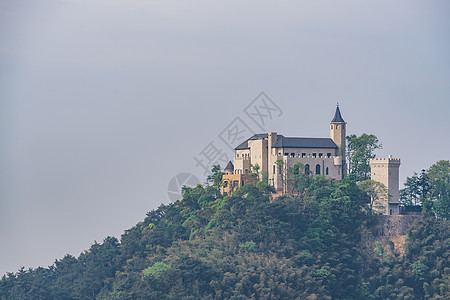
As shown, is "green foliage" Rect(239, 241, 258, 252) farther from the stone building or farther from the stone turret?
the stone turret

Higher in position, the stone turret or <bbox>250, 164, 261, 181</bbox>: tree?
the stone turret

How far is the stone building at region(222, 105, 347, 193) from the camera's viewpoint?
69.3 meters

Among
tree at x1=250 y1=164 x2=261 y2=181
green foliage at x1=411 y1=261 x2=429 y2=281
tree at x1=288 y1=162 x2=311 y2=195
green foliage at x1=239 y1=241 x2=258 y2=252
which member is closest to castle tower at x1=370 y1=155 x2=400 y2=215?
green foliage at x1=411 y1=261 x2=429 y2=281

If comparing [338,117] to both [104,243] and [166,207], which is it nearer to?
[166,207]

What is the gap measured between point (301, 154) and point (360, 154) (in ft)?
14.2

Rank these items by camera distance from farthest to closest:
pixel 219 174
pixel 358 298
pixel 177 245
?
1. pixel 219 174
2. pixel 177 245
3. pixel 358 298

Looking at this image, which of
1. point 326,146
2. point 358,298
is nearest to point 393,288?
point 358,298

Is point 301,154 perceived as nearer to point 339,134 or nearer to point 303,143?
point 303,143

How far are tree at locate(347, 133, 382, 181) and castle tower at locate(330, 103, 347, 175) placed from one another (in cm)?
67

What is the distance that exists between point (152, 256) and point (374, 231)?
50.7 feet

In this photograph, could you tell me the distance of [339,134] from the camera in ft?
231

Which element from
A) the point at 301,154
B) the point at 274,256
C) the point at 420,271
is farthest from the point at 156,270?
the point at 420,271

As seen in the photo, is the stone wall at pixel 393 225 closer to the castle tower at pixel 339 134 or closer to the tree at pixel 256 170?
the castle tower at pixel 339 134

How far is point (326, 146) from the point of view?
228 feet
